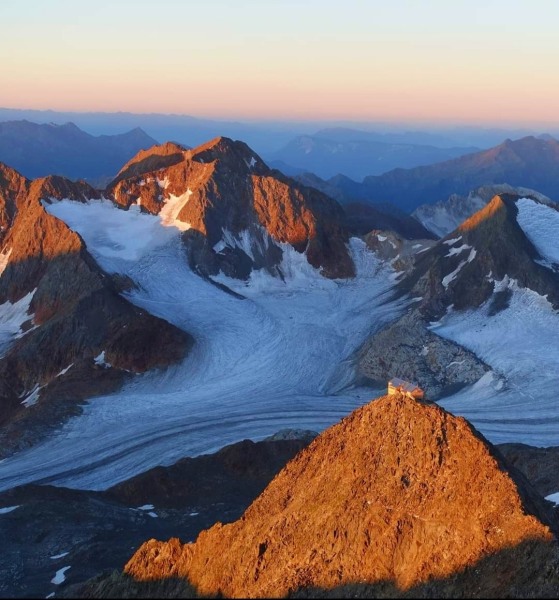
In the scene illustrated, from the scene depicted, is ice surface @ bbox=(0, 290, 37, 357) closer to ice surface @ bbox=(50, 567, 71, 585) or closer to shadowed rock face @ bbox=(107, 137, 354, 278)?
shadowed rock face @ bbox=(107, 137, 354, 278)

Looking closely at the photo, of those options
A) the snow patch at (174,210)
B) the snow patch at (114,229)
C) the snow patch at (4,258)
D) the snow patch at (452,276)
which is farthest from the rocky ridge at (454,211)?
the snow patch at (4,258)

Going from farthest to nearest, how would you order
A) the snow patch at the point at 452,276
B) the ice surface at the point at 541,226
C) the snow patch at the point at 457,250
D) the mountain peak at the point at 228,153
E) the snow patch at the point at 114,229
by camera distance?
the mountain peak at the point at 228,153, the snow patch at the point at 114,229, the snow patch at the point at 457,250, the ice surface at the point at 541,226, the snow patch at the point at 452,276

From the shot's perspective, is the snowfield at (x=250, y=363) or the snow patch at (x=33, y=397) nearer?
the snowfield at (x=250, y=363)

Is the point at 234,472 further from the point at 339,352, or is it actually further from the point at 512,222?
the point at 512,222

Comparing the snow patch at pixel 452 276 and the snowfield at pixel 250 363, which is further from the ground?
the snow patch at pixel 452 276

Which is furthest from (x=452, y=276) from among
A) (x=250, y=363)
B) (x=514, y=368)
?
(x=250, y=363)

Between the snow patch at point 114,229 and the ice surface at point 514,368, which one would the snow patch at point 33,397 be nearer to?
the snow patch at point 114,229

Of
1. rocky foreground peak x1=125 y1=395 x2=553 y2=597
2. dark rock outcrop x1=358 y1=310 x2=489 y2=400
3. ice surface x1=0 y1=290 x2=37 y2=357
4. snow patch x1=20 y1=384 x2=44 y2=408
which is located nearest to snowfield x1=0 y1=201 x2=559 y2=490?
ice surface x1=0 y1=290 x2=37 y2=357
